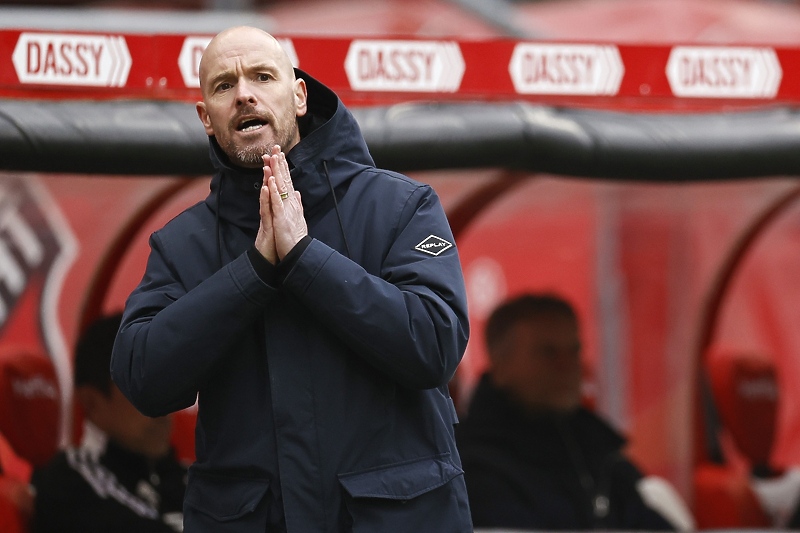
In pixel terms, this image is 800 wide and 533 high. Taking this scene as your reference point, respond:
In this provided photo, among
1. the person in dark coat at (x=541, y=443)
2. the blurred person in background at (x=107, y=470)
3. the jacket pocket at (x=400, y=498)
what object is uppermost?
the jacket pocket at (x=400, y=498)

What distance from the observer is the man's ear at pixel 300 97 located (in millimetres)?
2436

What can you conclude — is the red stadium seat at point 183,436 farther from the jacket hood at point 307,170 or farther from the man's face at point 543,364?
the jacket hood at point 307,170

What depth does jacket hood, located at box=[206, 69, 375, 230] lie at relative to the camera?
2.36 m

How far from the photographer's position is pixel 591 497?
4.30m

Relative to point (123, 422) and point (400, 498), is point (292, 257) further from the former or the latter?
point (123, 422)

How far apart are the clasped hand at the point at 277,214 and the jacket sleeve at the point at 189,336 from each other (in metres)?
0.04

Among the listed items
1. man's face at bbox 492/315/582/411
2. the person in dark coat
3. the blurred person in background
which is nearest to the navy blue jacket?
the blurred person in background

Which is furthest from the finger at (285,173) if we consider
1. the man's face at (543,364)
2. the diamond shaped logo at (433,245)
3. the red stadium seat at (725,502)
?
the red stadium seat at (725,502)

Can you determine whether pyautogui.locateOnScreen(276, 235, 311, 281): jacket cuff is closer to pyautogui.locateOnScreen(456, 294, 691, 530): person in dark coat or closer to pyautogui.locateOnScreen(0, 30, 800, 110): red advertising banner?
pyautogui.locateOnScreen(0, 30, 800, 110): red advertising banner

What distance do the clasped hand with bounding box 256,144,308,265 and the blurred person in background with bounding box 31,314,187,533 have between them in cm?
147

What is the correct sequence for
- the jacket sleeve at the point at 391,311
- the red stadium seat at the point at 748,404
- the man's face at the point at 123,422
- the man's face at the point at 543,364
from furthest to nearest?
1. the red stadium seat at the point at 748,404
2. the man's face at the point at 543,364
3. the man's face at the point at 123,422
4. the jacket sleeve at the point at 391,311

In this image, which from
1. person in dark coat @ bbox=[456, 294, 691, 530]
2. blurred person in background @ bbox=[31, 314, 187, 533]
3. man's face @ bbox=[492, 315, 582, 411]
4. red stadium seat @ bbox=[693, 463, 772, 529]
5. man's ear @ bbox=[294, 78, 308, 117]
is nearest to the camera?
man's ear @ bbox=[294, 78, 308, 117]

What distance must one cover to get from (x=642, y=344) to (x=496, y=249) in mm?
2025

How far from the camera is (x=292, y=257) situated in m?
2.23
